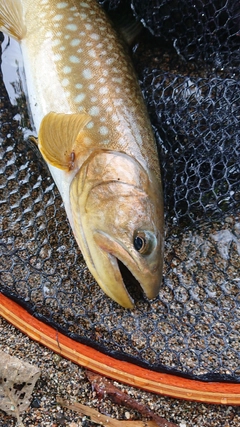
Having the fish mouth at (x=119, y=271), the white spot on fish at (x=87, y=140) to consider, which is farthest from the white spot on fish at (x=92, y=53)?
the fish mouth at (x=119, y=271)

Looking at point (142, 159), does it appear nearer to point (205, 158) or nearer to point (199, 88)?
point (205, 158)

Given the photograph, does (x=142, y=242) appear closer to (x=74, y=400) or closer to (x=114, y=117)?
(x=114, y=117)

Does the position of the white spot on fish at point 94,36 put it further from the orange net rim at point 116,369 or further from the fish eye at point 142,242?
the orange net rim at point 116,369

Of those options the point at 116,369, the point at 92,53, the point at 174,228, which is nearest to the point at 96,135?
the point at 92,53

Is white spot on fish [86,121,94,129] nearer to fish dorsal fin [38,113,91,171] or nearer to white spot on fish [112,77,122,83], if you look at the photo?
fish dorsal fin [38,113,91,171]

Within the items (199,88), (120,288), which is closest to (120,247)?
(120,288)
